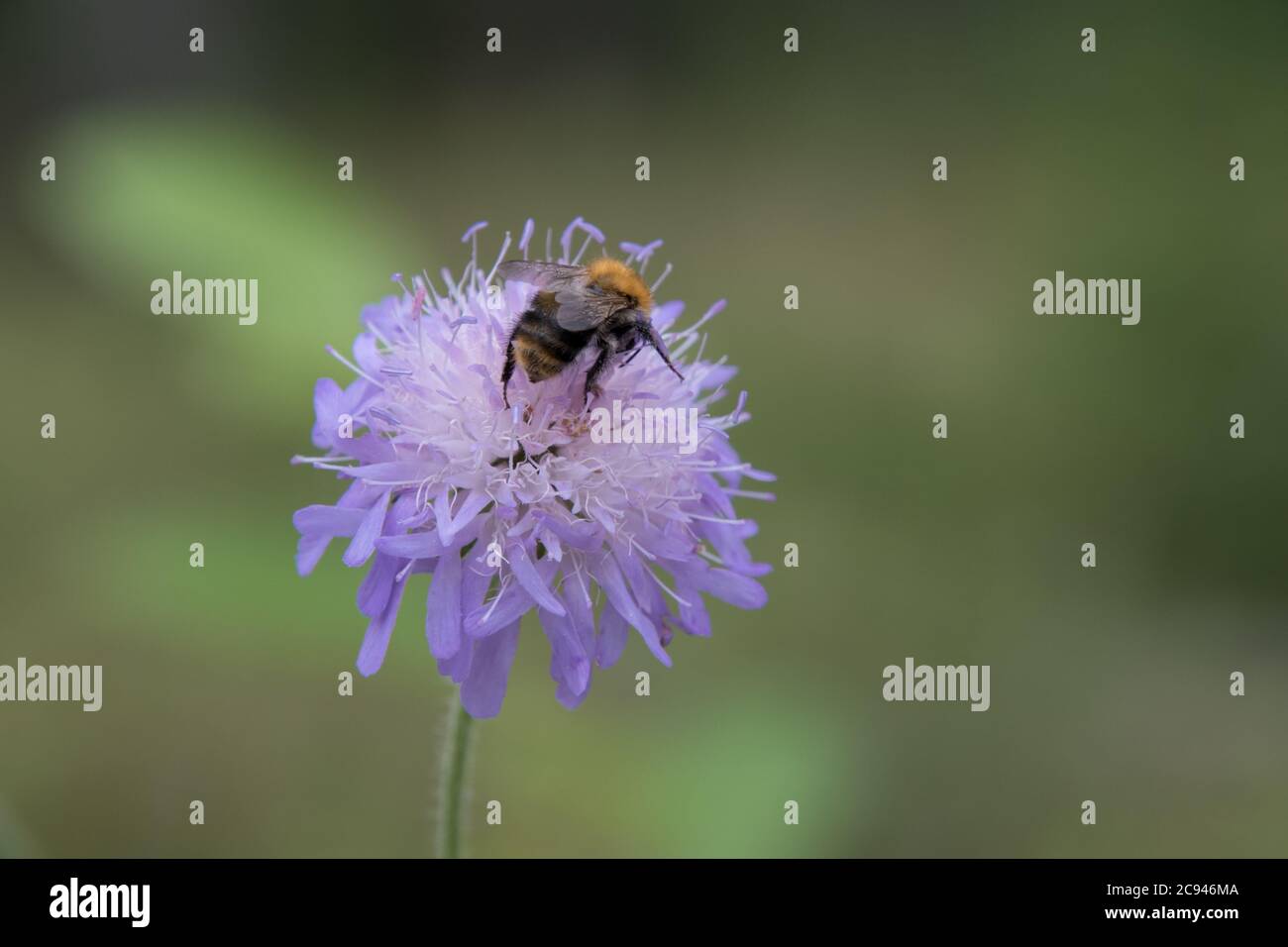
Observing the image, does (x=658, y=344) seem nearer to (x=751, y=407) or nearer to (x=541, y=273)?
(x=541, y=273)

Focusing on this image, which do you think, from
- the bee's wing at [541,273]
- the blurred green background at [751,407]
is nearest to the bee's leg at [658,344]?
the bee's wing at [541,273]

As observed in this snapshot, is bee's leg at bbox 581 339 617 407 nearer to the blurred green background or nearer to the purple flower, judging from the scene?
the purple flower

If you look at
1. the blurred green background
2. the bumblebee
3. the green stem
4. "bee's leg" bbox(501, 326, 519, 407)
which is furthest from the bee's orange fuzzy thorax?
the blurred green background

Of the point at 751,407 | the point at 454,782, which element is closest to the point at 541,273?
the point at 454,782

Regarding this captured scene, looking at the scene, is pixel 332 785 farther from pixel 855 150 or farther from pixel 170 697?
pixel 855 150

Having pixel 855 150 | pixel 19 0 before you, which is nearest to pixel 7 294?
pixel 19 0

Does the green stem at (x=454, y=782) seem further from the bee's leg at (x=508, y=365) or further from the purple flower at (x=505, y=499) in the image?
the bee's leg at (x=508, y=365)
